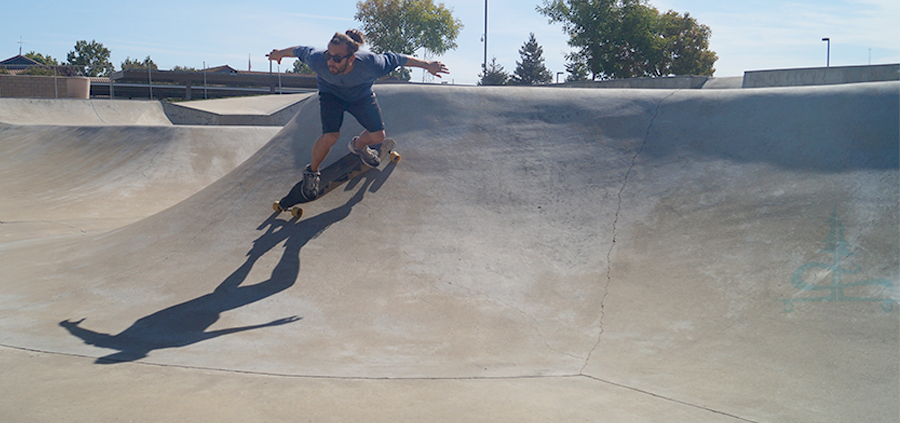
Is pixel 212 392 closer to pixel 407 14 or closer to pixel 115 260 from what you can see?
pixel 115 260

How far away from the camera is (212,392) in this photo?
2.94 m

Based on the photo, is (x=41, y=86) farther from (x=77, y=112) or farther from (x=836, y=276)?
(x=836, y=276)

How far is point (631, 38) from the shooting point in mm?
36281

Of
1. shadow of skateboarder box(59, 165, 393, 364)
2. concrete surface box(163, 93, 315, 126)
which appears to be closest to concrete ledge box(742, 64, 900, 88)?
shadow of skateboarder box(59, 165, 393, 364)

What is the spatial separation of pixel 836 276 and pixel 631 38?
118ft

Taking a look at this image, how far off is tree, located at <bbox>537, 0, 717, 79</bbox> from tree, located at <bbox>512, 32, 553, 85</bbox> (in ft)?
41.1

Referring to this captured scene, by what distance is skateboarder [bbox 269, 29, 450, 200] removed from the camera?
4914 millimetres

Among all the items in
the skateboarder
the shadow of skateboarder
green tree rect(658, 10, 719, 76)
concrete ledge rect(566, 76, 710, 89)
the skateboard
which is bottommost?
the shadow of skateboarder

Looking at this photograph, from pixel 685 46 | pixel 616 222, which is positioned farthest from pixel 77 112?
pixel 685 46

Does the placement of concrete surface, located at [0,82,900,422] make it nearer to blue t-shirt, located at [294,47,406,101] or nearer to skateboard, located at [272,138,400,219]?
skateboard, located at [272,138,400,219]

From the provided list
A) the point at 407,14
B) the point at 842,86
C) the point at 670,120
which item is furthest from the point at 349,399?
the point at 407,14

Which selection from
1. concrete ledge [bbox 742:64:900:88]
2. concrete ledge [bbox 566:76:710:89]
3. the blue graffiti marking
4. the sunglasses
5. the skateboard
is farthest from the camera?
concrete ledge [bbox 566:76:710:89]

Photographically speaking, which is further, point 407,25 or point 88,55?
point 88,55

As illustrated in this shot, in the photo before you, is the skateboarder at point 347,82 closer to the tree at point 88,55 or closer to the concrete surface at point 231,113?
the concrete surface at point 231,113
